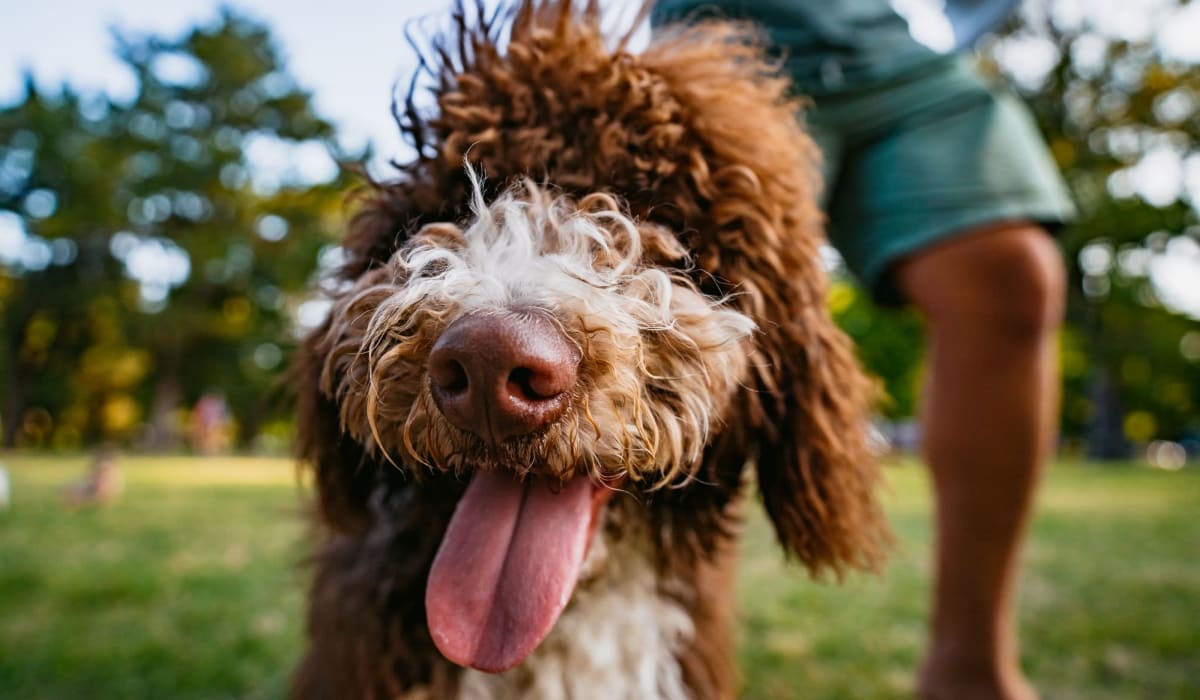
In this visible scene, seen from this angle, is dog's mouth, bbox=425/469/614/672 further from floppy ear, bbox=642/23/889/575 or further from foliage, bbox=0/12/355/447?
foliage, bbox=0/12/355/447

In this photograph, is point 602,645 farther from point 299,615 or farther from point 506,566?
point 299,615

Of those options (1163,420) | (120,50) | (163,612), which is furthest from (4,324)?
(1163,420)

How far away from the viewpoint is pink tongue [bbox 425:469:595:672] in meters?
1.42

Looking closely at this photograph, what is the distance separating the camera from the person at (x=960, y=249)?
239cm

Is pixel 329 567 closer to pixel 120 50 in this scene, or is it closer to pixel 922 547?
pixel 922 547

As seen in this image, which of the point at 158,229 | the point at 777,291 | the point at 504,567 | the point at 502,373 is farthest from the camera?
the point at 158,229

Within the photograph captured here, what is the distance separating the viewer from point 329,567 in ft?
6.61

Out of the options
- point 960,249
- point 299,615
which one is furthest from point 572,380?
point 299,615

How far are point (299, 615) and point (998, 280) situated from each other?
302cm

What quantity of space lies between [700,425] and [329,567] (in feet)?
3.38

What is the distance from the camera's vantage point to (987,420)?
2.45m

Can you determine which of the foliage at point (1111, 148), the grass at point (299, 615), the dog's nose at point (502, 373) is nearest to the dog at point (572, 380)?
the dog's nose at point (502, 373)

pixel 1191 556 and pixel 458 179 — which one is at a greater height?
pixel 458 179

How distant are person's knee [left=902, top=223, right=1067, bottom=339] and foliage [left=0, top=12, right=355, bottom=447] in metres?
26.1
